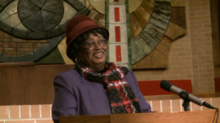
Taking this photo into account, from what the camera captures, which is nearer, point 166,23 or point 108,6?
point 108,6

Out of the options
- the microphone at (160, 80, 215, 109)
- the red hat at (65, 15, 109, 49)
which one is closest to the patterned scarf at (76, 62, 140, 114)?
the red hat at (65, 15, 109, 49)

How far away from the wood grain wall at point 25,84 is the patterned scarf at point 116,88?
0.93 meters

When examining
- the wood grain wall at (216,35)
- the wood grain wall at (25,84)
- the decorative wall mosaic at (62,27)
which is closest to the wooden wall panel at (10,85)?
the wood grain wall at (25,84)

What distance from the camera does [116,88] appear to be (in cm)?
181

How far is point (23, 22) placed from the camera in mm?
4262

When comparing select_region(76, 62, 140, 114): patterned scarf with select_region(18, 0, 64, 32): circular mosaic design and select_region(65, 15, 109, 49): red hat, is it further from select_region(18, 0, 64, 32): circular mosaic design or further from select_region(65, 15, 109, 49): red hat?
select_region(18, 0, 64, 32): circular mosaic design

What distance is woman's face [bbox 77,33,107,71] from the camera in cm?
184

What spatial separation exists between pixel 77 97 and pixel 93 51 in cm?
27

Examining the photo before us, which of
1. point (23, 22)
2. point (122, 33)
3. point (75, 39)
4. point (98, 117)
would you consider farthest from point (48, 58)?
point (98, 117)

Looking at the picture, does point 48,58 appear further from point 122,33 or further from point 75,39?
point 75,39

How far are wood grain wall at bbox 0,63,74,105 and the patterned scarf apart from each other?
0.93m

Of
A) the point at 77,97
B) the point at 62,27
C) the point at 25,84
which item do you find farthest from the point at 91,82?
the point at 62,27

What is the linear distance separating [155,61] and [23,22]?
5.72 feet

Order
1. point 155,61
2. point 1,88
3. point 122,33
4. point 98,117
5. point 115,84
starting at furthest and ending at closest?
point 155,61 → point 122,33 → point 1,88 → point 115,84 → point 98,117
